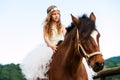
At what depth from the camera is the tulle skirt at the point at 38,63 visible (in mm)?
8070

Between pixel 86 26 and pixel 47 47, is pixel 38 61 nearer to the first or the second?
pixel 47 47

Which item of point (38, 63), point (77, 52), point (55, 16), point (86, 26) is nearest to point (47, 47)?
point (38, 63)

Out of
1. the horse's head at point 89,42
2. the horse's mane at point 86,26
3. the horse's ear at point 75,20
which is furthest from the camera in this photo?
the horse's ear at point 75,20

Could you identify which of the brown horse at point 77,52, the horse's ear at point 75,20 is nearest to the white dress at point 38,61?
the brown horse at point 77,52

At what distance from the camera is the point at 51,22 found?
8.48m

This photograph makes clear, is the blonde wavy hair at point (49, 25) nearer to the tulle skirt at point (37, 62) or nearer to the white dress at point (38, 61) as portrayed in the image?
the white dress at point (38, 61)

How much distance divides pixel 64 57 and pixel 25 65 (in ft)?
4.87

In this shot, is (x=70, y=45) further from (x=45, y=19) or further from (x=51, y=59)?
(x=45, y=19)

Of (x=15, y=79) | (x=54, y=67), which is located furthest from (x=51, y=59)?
(x=15, y=79)

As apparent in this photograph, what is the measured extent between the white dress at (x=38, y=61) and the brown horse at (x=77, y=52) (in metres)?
0.22

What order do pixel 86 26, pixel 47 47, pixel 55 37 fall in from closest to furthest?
1. pixel 86 26
2. pixel 55 37
3. pixel 47 47

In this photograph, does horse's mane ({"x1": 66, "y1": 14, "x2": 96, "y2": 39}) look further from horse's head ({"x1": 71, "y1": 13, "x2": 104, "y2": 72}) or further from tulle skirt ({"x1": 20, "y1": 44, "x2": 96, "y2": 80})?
tulle skirt ({"x1": 20, "y1": 44, "x2": 96, "y2": 80})

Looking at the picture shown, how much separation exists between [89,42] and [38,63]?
78.5 inches

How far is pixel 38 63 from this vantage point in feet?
27.4
